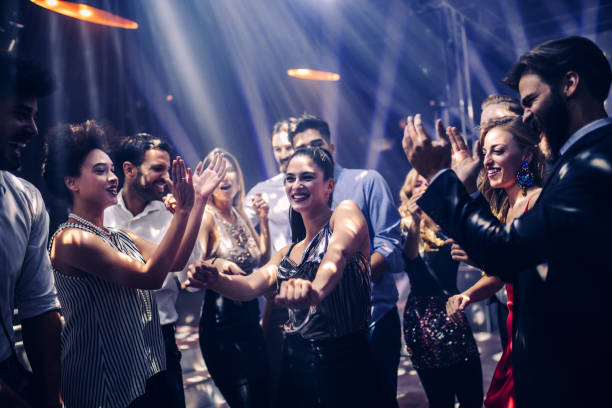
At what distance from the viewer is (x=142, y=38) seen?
19.1ft

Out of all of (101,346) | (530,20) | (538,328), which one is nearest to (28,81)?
(101,346)

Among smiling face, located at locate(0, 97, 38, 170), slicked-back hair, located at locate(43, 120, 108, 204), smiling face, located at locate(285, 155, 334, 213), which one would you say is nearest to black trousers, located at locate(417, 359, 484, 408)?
smiling face, located at locate(285, 155, 334, 213)

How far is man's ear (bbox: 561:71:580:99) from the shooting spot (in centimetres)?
125

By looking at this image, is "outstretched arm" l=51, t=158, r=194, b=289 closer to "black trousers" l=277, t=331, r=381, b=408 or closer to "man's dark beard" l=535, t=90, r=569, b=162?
"black trousers" l=277, t=331, r=381, b=408

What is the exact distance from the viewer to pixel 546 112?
4.18ft

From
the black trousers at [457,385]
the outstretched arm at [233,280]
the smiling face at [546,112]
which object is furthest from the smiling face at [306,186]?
the black trousers at [457,385]

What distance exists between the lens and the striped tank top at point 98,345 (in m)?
1.70

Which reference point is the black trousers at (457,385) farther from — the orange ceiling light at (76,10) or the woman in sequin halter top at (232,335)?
the orange ceiling light at (76,10)

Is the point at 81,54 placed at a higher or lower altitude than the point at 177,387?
higher

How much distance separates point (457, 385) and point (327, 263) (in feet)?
4.19

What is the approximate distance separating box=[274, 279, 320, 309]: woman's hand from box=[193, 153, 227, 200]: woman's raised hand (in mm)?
661

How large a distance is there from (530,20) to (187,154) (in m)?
6.32

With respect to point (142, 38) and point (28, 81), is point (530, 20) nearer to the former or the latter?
point (142, 38)

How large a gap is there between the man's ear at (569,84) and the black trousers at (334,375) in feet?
3.48
